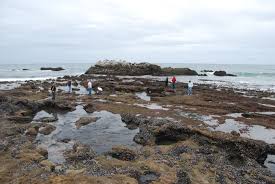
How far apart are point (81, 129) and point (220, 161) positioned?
1345 centimetres

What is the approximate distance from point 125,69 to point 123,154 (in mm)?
97878

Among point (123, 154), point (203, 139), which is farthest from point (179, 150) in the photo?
point (123, 154)

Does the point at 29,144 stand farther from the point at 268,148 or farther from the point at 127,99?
the point at 127,99

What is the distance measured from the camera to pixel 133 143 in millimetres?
25688

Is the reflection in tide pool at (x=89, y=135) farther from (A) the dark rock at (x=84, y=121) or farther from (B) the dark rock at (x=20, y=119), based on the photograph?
(B) the dark rock at (x=20, y=119)

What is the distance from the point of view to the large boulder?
117 metres

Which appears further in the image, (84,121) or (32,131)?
(84,121)

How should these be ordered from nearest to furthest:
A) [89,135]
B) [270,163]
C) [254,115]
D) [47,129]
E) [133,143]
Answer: [270,163] → [133,143] → [89,135] → [47,129] → [254,115]

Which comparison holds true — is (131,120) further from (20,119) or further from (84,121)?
(20,119)

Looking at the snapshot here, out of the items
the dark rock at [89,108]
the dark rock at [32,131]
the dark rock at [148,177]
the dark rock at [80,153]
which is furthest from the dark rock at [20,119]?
the dark rock at [148,177]

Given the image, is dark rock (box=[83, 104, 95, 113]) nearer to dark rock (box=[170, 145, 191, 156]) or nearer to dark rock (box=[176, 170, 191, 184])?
dark rock (box=[170, 145, 191, 156])

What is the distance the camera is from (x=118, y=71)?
11919 cm

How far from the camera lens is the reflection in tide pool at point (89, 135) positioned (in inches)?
940

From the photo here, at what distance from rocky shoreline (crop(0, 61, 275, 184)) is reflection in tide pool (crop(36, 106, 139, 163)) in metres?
0.06
